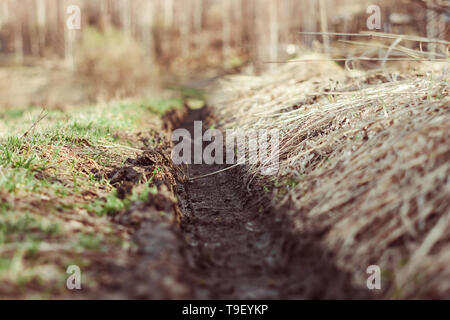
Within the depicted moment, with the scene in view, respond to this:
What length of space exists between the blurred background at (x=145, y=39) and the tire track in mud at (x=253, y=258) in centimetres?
1627

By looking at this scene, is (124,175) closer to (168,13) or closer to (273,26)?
(273,26)

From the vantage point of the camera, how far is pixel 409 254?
61.6 inches

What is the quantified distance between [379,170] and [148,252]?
1.48 metres

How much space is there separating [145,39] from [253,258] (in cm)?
3107

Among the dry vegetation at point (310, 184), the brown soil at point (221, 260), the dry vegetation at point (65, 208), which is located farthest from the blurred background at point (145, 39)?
the brown soil at point (221, 260)

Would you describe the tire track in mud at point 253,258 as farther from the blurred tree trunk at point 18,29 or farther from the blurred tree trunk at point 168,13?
the blurred tree trunk at point 18,29

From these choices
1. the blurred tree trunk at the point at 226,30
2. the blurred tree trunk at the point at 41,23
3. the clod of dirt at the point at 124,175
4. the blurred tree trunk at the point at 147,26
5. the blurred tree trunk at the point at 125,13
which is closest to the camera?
the clod of dirt at the point at 124,175

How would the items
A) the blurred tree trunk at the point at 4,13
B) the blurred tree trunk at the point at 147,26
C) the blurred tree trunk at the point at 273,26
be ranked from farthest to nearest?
1. the blurred tree trunk at the point at 4,13
2. the blurred tree trunk at the point at 147,26
3. the blurred tree trunk at the point at 273,26

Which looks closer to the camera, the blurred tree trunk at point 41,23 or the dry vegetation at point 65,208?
the dry vegetation at point 65,208

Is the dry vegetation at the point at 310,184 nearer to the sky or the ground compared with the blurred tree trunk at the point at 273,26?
nearer to the ground

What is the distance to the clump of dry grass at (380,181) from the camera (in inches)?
60.3

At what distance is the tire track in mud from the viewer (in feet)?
5.62

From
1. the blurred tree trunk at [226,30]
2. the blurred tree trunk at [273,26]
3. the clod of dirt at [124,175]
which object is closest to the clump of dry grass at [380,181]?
the clod of dirt at [124,175]

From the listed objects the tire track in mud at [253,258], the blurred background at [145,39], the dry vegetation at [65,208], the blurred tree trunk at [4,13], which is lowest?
the tire track in mud at [253,258]
